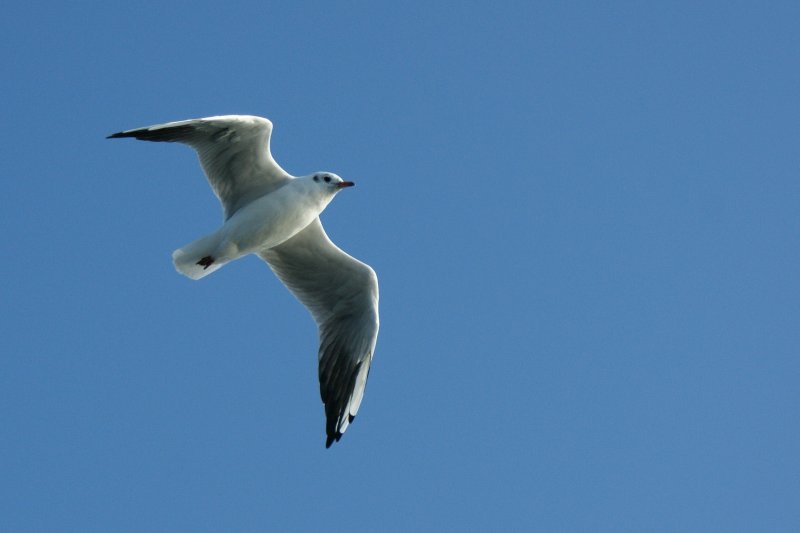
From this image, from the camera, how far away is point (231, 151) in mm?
10867

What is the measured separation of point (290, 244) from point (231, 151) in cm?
125

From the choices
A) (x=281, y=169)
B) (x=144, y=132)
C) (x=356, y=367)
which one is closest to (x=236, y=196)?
(x=281, y=169)

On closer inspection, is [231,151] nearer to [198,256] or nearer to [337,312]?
[198,256]

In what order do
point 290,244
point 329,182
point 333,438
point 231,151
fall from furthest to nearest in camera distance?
point 290,244 → point 333,438 → point 329,182 → point 231,151

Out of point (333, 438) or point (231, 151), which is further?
point (333, 438)

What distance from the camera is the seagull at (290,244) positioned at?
10.7m

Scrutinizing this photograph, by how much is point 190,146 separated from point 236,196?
2.20 feet

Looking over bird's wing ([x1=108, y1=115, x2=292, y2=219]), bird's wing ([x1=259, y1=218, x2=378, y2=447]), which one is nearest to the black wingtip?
bird's wing ([x1=259, y1=218, x2=378, y2=447])

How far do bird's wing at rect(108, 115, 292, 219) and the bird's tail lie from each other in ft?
1.84

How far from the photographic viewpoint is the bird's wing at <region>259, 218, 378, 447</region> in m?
11.4

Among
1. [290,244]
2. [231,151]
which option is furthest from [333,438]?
[231,151]

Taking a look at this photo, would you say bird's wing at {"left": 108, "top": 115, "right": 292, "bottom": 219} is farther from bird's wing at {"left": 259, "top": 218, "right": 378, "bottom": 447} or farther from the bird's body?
bird's wing at {"left": 259, "top": 218, "right": 378, "bottom": 447}

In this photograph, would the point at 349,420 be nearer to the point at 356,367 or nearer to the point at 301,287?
the point at 356,367

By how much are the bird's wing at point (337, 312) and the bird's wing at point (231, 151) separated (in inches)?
28.2
